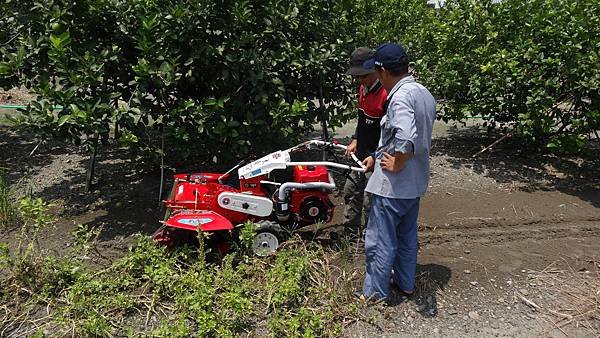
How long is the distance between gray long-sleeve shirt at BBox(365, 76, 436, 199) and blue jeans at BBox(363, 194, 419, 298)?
0.09 m

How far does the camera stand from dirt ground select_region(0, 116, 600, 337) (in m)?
3.47

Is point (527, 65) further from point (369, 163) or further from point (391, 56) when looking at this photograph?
point (391, 56)

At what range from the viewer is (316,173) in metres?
4.10

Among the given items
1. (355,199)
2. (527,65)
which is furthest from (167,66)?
(527,65)

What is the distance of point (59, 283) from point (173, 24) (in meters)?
2.21

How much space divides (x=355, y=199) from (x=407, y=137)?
55.4 inches

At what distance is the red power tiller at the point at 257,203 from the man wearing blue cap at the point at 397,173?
0.60 metres

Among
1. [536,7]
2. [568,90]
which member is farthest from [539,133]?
[536,7]

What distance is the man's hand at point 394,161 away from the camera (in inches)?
122

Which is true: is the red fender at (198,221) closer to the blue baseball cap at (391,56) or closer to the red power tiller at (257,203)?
the red power tiller at (257,203)

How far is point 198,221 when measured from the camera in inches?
144

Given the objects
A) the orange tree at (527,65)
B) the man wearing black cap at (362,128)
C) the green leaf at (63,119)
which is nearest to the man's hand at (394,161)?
A: the man wearing black cap at (362,128)

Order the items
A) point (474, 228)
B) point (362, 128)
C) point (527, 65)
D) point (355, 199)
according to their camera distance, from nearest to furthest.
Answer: point (362, 128) < point (355, 199) < point (474, 228) < point (527, 65)

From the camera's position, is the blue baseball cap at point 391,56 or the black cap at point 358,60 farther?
the black cap at point 358,60
